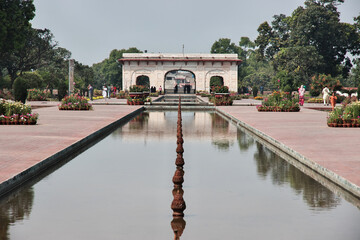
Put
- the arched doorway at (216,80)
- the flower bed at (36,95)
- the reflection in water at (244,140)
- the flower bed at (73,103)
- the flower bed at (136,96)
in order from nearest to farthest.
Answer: the reflection in water at (244,140) → the flower bed at (73,103) → the flower bed at (136,96) → the flower bed at (36,95) → the arched doorway at (216,80)

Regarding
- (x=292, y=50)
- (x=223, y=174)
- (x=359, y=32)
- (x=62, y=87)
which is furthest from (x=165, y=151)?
(x=359, y=32)

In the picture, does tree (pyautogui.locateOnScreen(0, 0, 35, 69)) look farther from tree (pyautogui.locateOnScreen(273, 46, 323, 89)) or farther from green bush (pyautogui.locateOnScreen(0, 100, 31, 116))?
green bush (pyautogui.locateOnScreen(0, 100, 31, 116))

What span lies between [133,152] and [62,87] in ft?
110

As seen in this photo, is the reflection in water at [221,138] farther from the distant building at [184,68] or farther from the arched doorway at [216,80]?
the distant building at [184,68]

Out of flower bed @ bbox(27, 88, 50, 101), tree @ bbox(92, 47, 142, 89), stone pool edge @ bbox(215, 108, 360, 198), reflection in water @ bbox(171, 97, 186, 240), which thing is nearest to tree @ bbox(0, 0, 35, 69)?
flower bed @ bbox(27, 88, 50, 101)

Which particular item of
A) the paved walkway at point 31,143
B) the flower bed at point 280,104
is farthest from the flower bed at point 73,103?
the paved walkway at point 31,143

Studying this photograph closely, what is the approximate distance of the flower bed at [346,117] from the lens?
18266mm

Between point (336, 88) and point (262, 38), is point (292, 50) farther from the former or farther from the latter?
point (336, 88)

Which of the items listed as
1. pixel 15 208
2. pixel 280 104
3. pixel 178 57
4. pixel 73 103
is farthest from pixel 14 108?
pixel 178 57

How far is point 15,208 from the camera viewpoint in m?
6.63

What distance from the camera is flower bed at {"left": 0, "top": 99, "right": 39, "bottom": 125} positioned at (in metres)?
18.4

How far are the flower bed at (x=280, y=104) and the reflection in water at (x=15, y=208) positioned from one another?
22.7 meters

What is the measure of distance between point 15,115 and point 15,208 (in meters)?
12.3

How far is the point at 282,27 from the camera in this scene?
8112cm
